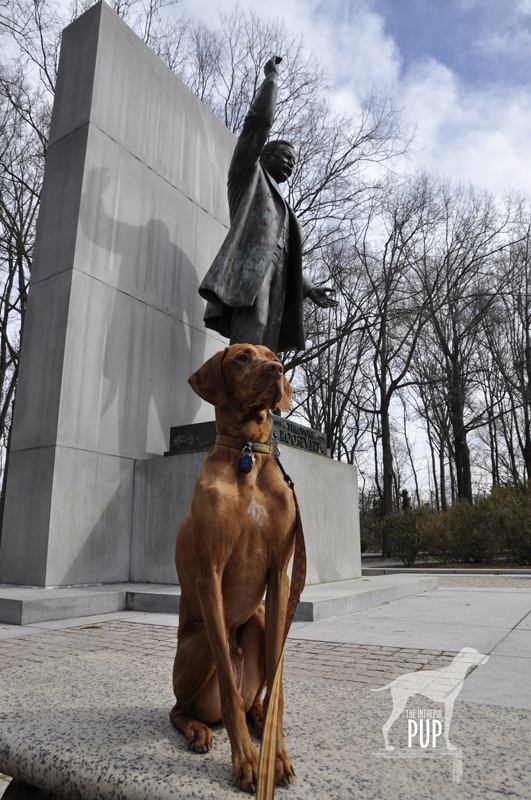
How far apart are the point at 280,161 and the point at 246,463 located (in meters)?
6.33

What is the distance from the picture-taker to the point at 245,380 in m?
1.69

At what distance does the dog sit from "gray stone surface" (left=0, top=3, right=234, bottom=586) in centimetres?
449

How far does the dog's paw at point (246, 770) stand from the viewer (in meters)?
1.30

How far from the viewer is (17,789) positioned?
5.34 feet

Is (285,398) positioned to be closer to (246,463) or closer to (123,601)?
(246,463)

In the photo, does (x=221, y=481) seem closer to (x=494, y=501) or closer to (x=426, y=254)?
(x=494, y=501)

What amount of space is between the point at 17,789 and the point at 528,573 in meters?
11.1

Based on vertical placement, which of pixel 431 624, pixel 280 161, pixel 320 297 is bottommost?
pixel 431 624

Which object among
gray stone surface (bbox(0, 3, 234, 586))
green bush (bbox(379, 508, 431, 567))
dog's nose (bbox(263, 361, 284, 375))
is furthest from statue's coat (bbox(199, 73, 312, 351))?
green bush (bbox(379, 508, 431, 567))

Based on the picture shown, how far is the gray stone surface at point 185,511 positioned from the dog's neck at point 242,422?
4583mm

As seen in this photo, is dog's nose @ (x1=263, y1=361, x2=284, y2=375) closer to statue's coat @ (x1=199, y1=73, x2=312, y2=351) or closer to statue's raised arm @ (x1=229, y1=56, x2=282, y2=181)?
statue's raised arm @ (x1=229, y1=56, x2=282, y2=181)

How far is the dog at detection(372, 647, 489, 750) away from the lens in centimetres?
187

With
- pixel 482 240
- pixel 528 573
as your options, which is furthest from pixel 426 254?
pixel 528 573

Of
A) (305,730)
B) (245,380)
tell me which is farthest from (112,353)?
(305,730)
